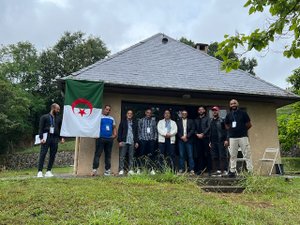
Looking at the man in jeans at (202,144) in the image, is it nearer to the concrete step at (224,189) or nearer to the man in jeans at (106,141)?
the concrete step at (224,189)

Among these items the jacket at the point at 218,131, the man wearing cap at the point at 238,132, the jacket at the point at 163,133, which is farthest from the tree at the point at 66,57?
the man wearing cap at the point at 238,132

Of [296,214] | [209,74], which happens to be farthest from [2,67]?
[296,214]

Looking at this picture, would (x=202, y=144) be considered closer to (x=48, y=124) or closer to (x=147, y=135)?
(x=147, y=135)

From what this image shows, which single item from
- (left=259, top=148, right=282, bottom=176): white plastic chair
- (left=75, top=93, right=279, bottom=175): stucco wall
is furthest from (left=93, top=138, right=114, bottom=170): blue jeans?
(left=259, top=148, right=282, bottom=176): white plastic chair

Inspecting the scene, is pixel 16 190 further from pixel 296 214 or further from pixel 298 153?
pixel 298 153

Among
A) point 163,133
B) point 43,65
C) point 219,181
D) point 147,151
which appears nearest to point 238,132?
point 219,181

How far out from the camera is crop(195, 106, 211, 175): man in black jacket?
8844 millimetres

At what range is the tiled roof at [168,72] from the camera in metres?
9.52

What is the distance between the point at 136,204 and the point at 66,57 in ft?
117

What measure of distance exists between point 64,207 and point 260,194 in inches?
162

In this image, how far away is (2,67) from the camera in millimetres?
37656

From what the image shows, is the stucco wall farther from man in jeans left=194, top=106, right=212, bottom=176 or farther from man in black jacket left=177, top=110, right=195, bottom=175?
man in black jacket left=177, top=110, right=195, bottom=175

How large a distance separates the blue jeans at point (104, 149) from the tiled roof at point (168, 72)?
1795 mm

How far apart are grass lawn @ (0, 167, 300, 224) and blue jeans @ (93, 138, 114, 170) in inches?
72.1
